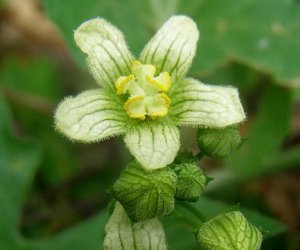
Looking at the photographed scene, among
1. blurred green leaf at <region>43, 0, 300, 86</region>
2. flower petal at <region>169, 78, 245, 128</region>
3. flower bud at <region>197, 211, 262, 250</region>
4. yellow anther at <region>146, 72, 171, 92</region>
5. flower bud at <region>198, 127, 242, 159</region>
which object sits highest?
blurred green leaf at <region>43, 0, 300, 86</region>

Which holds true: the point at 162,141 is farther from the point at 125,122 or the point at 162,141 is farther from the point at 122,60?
the point at 122,60

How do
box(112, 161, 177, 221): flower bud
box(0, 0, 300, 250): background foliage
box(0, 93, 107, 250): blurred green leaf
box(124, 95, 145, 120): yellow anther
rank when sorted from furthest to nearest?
box(0, 0, 300, 250): background foliage
box(0, 93, 107, 250): blurred green leaf
box(124, 95, 145, 120): yellow anther
box(112, 161, 177, 221): flower bud

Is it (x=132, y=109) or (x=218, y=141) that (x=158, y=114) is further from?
(x=218, y=141)

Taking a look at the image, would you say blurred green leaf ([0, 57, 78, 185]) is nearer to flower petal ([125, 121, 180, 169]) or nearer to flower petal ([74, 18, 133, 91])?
flower petal ([74, 18, 133, 91])

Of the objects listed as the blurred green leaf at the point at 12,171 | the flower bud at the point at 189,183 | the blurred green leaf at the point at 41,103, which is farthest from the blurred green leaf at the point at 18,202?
the flower bud at the point at 189,183

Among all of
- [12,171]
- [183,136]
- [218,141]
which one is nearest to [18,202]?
[12,171]

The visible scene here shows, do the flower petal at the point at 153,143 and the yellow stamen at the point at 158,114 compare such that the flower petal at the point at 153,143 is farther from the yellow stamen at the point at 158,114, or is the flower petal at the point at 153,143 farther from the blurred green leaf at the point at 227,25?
the blurred green leaf at the point at 227,25

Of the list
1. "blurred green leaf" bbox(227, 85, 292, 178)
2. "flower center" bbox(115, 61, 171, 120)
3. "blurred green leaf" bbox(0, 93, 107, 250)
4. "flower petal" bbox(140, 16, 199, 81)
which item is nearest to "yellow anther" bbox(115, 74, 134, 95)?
"flower center" bbox(115, 61, 171, 120)
